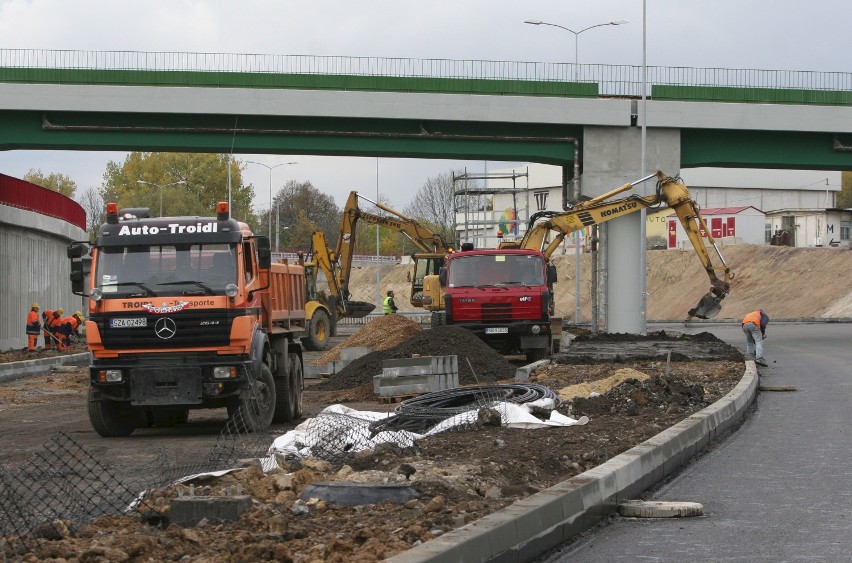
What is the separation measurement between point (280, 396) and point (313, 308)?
22753 mm

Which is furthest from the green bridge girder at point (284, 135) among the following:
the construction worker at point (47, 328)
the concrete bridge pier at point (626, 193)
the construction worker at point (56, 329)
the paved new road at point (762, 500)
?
the paved new road at point (762, 500)

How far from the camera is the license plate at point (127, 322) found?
1526 centimetres

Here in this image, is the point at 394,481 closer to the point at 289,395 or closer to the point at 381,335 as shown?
the point at 289,395

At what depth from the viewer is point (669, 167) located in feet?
136

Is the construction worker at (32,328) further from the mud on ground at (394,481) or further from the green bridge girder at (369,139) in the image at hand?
the mud on ground at (394,481)

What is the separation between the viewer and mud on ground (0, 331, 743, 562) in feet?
21.8

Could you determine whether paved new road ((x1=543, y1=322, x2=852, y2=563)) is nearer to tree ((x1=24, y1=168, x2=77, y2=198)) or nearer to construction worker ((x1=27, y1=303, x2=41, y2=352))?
construction worker ((x1=27, y1=303, x2=41, y2=352))

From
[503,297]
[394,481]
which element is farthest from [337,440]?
[503,297]

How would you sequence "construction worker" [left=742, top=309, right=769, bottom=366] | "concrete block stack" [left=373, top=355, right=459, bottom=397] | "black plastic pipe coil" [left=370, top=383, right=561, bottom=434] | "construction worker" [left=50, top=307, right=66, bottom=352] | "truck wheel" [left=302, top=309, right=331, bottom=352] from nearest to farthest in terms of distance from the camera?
1. "black plastic pipe coil" [left=370, top=383, right=561, bottom=434]
2. "concrete block stack" [left=373, top=355, right=459, bottom=397]
3. "construction worker" [left=742, top=309, right=769, bottom=366]
4. "truck wheel" [left=302, top=309, right=331, bottom=352]
5. "construction worker" [left=50, top=307, right=66, bottom=352]

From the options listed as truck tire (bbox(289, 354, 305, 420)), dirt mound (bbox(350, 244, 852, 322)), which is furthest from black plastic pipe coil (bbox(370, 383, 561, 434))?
dirt mound (bbox(350, 244, 852, 322))

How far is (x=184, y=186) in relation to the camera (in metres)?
81.0

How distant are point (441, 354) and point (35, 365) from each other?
12554 millimetres

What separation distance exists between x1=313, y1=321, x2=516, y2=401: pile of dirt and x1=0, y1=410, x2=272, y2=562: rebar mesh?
8634 millimetres

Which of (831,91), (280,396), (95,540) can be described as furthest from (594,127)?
(95,540)
